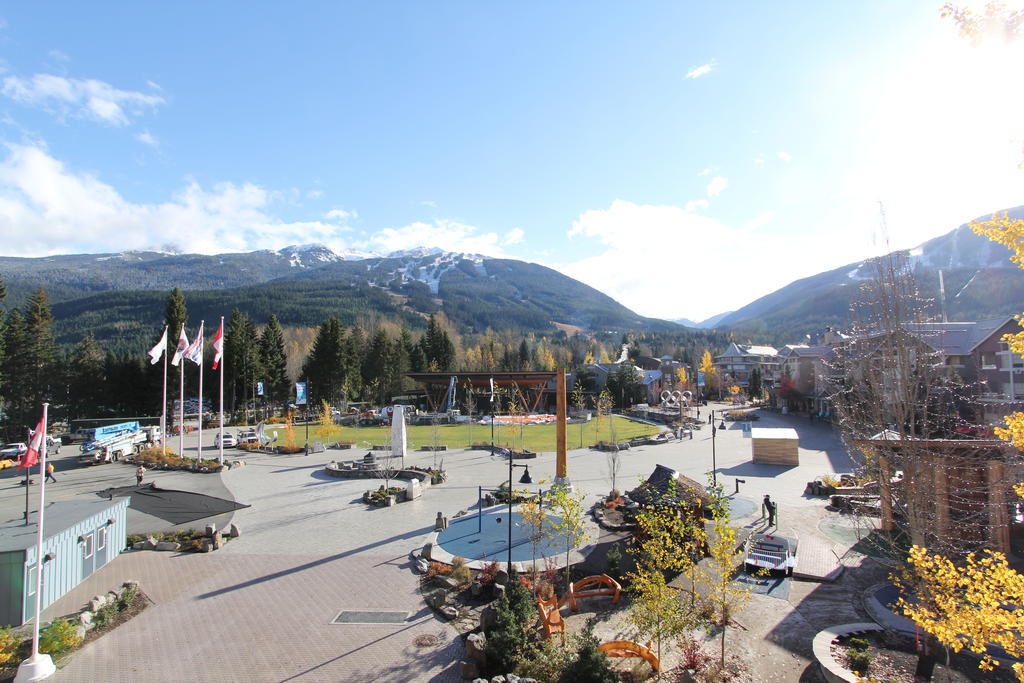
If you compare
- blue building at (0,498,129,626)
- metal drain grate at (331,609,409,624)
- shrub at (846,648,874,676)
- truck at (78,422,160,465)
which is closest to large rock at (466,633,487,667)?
metal drain grate at (331,609,409,624)

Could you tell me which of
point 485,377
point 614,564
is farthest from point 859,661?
point 485,377

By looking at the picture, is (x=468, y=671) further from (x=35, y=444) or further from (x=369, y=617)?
(x=35, y=444)

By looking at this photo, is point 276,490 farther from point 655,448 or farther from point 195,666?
point 655,448

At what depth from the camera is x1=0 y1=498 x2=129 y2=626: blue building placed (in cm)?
1152

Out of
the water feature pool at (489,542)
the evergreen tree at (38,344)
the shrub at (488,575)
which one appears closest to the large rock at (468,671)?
the shrub at (488,575)

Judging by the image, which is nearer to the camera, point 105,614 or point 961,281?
point 105,614

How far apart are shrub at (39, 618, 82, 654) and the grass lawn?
974 inches

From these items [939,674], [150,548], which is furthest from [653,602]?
[150,548]

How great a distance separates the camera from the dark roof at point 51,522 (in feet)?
39.8

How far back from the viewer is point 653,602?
8.80 m

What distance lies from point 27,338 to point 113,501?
39726 mm

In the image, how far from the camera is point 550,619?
→ 10719 mm

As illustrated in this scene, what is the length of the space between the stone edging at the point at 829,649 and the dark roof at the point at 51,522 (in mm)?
17097

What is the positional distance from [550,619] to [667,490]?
6082mm
